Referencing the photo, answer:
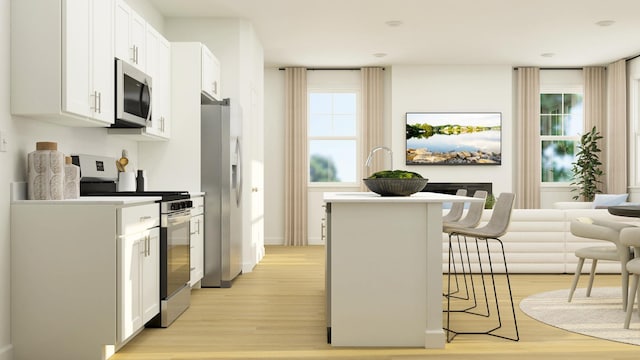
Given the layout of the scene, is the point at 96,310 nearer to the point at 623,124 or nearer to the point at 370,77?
the point at 370,77

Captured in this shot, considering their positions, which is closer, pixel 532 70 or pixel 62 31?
pixel 62 31

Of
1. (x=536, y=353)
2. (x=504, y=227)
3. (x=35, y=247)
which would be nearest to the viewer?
(x=35, y=247)

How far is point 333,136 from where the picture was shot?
30.7 feet

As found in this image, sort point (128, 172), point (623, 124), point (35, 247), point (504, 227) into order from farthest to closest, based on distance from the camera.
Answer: point (623, 124) < point (128, 172) < point (504, 227) < point (35, 247)

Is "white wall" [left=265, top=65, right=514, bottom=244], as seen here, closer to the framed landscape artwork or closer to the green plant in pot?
the framed landscape artwork

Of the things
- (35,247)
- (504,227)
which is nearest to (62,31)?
(35,247)

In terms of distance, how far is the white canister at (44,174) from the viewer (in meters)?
3.27

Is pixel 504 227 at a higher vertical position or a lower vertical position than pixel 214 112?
lower

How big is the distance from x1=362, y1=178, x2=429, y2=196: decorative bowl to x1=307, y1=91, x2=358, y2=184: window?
559 centimetres

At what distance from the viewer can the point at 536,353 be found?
336 centimetres

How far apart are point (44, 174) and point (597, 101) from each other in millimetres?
8368

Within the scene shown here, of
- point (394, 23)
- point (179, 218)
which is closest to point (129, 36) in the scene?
point (179, 218)

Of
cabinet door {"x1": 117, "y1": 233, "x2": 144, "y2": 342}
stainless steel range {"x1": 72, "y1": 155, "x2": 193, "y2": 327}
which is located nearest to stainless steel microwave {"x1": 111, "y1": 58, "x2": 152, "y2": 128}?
stainless steel range {"x1": 72, "y1": 155, "x2": 193, "y2": 327}

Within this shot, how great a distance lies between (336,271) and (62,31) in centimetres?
200
